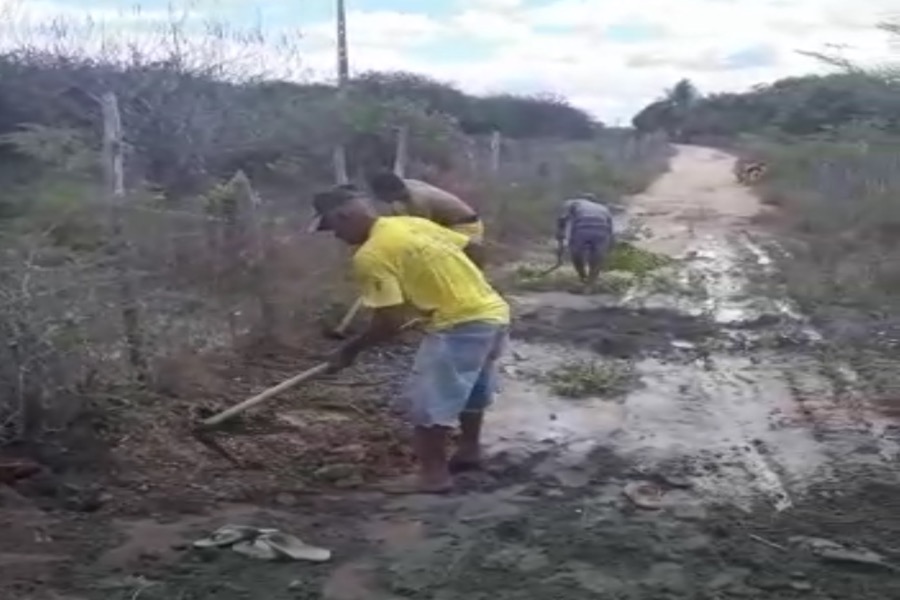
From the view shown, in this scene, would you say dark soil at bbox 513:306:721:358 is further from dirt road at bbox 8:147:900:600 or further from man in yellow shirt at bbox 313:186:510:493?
man in yellow shirt at bbox 313:186:510:493

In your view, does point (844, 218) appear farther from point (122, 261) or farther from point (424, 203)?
point (122, 261)

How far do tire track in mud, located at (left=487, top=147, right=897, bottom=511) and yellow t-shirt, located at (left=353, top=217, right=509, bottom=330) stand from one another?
3.78 feet

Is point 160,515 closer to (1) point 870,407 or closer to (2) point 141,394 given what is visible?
(2) point 141,394

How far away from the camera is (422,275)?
→ 5801mm

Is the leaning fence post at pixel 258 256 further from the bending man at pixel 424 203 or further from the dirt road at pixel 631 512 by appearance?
the dirt road at pixel 631 512

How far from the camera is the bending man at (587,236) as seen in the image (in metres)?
13.1

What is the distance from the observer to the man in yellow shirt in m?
5.71

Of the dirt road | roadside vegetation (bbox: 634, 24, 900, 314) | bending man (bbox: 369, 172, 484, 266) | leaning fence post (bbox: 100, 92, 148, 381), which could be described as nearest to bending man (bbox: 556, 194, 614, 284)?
roadside vegetation (bbox: 634, 24, 900, 314)

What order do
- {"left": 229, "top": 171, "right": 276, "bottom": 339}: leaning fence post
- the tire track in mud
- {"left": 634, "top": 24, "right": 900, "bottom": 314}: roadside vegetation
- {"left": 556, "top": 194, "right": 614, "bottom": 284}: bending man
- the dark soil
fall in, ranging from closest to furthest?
the tire track in mud → {"left": 229, "top": 171, "right": 276, "bottom": 339}: leaning fence post → the dark soil → {"left": 634, "top": 24, "right": 900, "bottom": 314}: roadside vegetation → {"left": 556, "top": 194, "right": 614, "bottom": 284}: bending man

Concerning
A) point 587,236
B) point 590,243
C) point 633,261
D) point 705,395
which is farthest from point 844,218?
point 705,395

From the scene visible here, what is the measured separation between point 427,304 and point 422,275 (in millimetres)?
146

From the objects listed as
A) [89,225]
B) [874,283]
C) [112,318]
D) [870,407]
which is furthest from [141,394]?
[874,283]

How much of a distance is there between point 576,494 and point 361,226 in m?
1.52

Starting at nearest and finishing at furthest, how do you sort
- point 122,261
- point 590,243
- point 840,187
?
point 122,261 → point 590,243 → point 840,187
